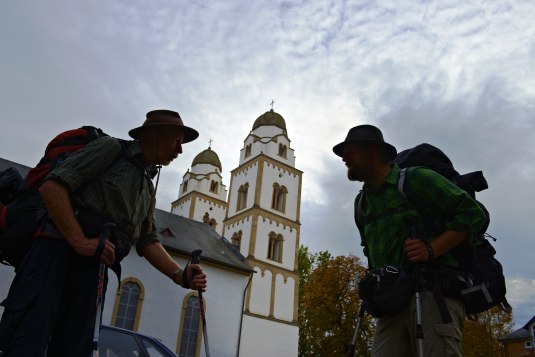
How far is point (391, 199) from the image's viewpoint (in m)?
3.02

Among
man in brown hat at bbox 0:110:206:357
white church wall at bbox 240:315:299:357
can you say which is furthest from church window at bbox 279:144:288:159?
man in brown hat at bbox 0:110:206:357

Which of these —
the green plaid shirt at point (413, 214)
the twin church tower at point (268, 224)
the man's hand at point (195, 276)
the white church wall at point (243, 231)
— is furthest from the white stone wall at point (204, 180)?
the green plaid shirt at point (413, 214)

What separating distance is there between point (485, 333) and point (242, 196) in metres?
19.9

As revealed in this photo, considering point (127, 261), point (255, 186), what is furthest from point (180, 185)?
point (127, 261)

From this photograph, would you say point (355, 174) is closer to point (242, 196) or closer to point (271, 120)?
point (242, 196)

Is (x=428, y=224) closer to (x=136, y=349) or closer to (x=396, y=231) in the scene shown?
(x=396, y=231)

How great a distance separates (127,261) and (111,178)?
19169 millimetres

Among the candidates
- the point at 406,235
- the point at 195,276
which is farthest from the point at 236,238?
the point at 406,235

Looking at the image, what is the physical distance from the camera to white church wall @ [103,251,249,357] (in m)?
20.4

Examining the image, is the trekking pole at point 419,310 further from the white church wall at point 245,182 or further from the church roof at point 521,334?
the church roof at point 521,334

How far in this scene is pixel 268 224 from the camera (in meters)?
34.2

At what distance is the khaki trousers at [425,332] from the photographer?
254cm

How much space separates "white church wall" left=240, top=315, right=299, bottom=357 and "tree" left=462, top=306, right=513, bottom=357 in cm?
1079

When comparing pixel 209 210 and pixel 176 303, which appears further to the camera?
pixel 209 210
